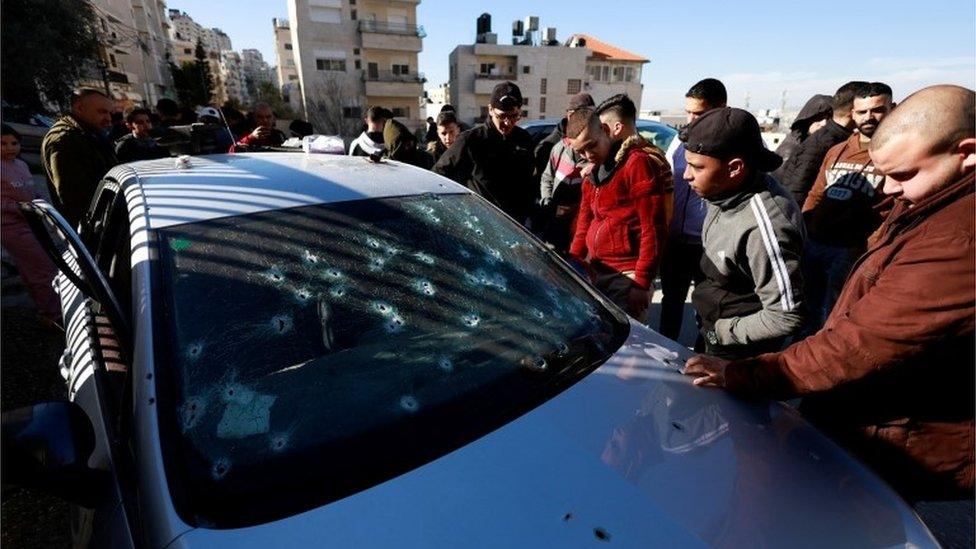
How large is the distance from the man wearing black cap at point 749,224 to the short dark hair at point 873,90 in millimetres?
1673

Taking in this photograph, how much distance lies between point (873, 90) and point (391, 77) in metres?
33.3

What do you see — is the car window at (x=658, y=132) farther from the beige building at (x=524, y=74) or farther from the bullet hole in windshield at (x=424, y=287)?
the beige building at (x=524, y=74)

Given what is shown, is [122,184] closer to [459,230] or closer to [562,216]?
[459,230]

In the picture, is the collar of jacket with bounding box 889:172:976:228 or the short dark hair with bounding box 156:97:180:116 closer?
the collar of jacket with bounding box 889:172:976:228

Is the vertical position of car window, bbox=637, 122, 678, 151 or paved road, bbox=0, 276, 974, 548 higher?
car window, bbox=637, 122, 678, 151

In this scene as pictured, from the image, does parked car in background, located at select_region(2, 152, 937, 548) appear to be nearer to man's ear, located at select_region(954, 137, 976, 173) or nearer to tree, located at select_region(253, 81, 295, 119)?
man's ear, located at select_region(954, 137, 976, 173)

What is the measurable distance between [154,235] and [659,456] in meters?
1.53

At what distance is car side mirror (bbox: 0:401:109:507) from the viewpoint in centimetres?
91

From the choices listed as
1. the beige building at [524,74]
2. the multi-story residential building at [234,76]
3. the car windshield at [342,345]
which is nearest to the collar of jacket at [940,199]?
the car windshield at [342,345]

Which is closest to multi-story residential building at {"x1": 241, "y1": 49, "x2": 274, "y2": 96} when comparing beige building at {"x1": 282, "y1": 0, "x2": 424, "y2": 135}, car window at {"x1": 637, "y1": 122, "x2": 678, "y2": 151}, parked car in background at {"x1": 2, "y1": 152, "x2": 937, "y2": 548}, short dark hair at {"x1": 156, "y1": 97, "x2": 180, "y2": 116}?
beige building at {"x1": 282, "y1": 0, "x2": 424, "y2": 135}

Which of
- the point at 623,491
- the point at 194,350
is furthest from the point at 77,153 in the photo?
the point at 623,491

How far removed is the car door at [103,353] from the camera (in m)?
1.01

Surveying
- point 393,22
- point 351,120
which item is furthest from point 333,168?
point 393,22

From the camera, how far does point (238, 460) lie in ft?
3.13
